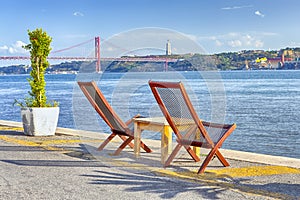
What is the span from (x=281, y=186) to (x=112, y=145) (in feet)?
10.9

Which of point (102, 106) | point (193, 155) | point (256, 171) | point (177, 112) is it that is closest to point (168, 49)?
point (102, 106)

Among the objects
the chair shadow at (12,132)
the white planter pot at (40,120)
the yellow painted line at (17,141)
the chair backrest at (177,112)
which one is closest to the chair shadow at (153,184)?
the chair backrest at (177,112)

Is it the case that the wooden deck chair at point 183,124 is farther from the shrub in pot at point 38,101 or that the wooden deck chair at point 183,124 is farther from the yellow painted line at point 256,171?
the shrub in pot at point 38,101

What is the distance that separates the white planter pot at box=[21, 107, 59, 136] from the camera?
8617 millimetres

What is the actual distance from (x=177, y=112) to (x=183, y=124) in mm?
171

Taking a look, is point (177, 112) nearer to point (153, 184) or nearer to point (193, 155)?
point (193, 155)

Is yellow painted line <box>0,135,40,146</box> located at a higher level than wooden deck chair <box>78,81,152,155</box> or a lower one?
lower

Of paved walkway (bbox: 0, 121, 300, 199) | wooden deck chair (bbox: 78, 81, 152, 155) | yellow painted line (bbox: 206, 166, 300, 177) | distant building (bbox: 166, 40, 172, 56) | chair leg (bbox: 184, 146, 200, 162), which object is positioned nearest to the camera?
paved walkway (bbox: 0, 121, 300, 199)

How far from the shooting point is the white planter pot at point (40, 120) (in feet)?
28.3

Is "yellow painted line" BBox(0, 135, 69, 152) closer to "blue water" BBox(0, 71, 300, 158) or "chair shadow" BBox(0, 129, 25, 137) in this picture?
"chair shadow" BBox(0, 129, 25, 137)

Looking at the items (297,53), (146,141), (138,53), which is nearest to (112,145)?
(146,141)

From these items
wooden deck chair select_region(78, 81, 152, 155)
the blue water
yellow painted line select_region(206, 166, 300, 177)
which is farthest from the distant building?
yellow painted line select_region(206, 166, 300, 177)

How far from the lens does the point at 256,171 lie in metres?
5.66

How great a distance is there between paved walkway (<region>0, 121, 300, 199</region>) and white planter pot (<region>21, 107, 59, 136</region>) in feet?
3.75
